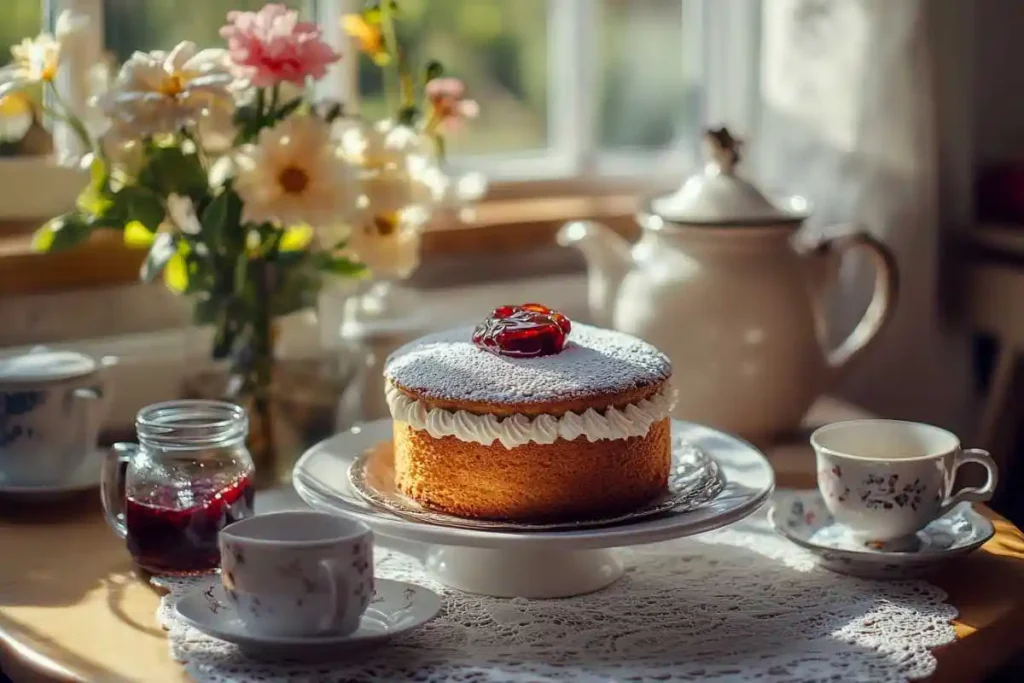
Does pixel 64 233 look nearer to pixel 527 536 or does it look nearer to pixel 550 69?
pixel 527 536

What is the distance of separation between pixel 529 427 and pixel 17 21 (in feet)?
3.27

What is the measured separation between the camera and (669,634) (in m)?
1.04

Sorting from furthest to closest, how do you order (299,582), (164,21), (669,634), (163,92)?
(164,21), (163,92), (669,634), (299,582)

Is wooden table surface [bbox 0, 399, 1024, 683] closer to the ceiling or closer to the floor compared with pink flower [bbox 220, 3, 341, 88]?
closer to the floor

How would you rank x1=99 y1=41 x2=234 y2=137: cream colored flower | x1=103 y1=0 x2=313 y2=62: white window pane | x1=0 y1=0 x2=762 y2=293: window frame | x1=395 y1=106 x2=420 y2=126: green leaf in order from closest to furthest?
x1=99 y1=41 x2=234 y2=137: cream colored flower
x1=395 y1=106 x2=420 y2=126: green leaf
x1=103 y1=0 x2=313 y2=62: white window pane
x1=0 y1=0 x2=762 y2=293: window frame

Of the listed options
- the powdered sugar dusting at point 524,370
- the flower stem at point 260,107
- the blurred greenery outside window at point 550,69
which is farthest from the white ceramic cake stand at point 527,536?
the blurred greenery outside window at point 550,69

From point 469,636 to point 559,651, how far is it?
0.23 ft

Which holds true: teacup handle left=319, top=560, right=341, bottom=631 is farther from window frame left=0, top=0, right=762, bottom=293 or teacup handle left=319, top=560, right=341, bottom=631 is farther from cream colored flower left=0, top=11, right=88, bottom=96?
window frame left=0, top=0, right=762, bottom=293

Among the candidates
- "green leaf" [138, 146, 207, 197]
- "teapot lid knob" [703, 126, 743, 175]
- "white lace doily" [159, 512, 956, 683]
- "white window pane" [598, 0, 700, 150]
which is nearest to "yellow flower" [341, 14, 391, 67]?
"green leaf" [138, 146, 207, 197]

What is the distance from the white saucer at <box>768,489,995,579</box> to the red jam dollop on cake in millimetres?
266

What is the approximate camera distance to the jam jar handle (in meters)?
1.17

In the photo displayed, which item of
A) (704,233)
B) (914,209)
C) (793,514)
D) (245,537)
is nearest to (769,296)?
(704,233)

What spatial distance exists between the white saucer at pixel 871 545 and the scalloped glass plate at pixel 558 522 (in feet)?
0.29

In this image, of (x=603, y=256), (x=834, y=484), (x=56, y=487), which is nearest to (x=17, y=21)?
(x=56, y=487)
